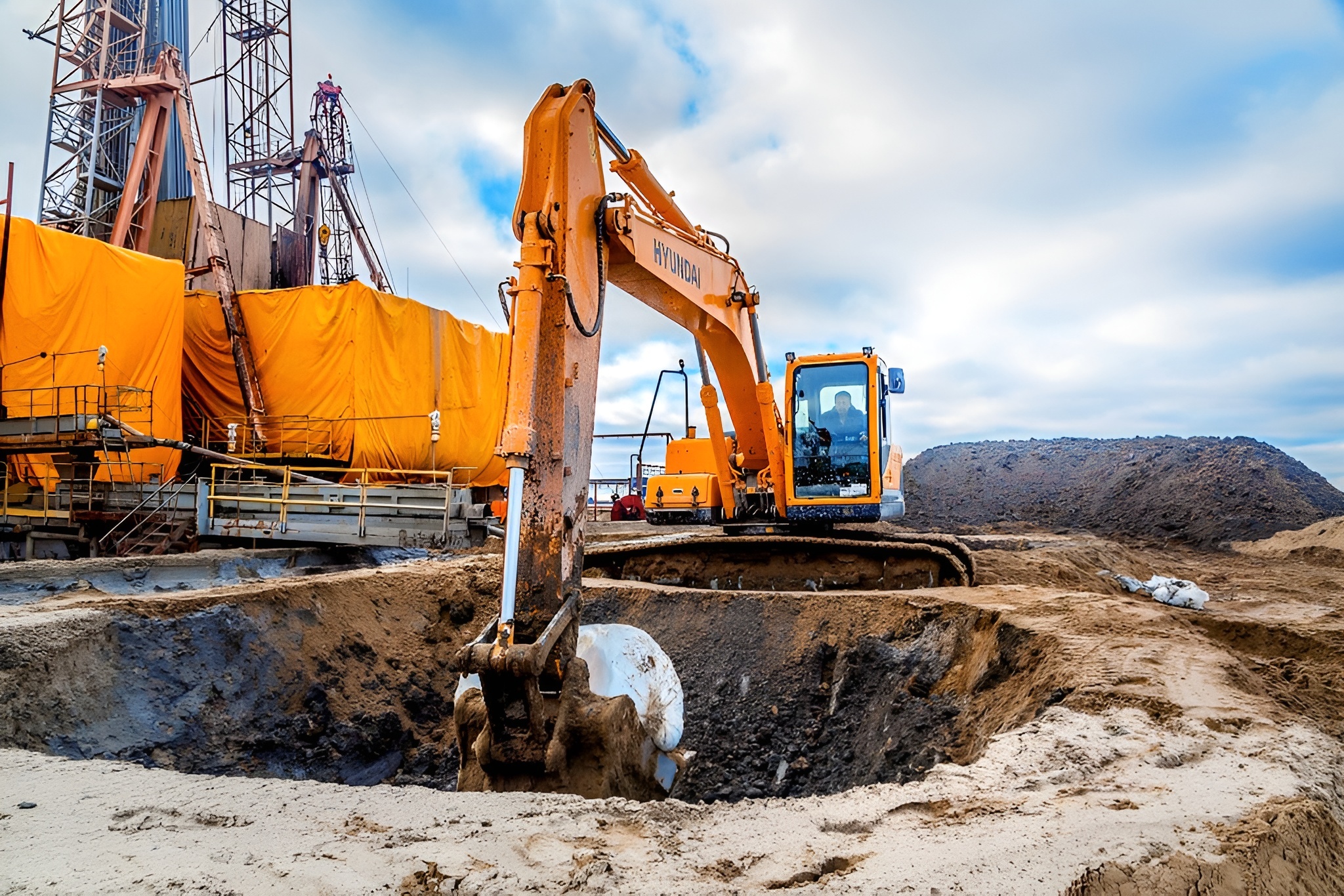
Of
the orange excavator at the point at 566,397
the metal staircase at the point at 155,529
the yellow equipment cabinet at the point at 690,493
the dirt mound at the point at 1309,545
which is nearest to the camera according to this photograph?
the orange excavator at the point at 566,397

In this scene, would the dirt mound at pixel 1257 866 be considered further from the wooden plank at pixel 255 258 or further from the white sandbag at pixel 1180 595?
the wooden plank at pixel 255 258

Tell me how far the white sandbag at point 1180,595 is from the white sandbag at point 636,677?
616cm

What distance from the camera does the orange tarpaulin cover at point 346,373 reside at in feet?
57.1

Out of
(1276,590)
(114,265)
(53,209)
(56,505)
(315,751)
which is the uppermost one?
(53,209)

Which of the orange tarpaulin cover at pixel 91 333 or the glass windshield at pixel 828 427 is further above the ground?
the orange tarpaulin cover at pixel 91 333

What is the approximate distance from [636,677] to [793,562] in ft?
15.8

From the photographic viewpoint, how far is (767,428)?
8.55m

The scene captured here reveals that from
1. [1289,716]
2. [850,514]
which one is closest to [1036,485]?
[850,514]

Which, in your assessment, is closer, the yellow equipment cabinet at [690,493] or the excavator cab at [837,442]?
the excavator cab at [837,442]

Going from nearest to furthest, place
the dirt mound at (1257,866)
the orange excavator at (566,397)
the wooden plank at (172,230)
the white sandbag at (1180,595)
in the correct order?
the dirt mound at (1257,866) → the orange excavator at (566,397) → the white sandbag at (1180,595) → the wooden plank at (172,230)

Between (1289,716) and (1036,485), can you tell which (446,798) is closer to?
(1289,716)

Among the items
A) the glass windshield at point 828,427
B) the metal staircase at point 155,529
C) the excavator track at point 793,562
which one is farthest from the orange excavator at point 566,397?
the metal staircase at point 155,529

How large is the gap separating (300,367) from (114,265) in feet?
12.7

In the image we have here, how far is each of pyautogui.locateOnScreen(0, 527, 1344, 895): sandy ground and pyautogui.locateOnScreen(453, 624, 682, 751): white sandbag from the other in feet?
4.16
